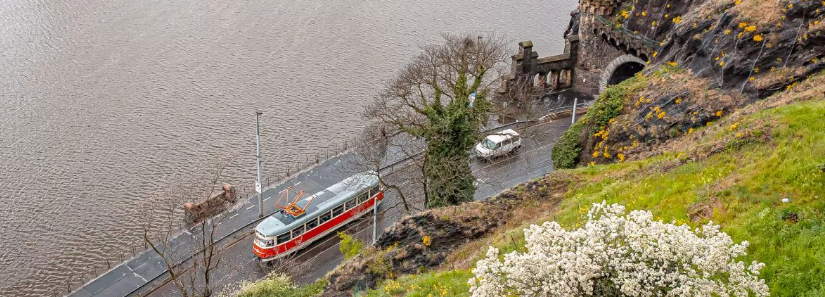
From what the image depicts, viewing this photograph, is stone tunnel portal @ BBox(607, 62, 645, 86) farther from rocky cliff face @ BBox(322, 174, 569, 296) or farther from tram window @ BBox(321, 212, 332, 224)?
rocky cliff face @ BBox(322, 174, 569, 296)

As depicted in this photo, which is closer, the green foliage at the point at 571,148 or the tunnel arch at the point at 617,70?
the green foliage at the point at 571,148

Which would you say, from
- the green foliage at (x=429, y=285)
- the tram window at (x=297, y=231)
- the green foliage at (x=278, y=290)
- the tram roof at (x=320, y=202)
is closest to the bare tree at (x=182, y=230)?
Result: the tram roof at (x=320, y=202)

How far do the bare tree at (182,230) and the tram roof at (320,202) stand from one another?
2715 mm

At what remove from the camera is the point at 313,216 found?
121 ft

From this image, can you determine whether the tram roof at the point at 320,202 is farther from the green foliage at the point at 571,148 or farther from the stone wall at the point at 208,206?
the green foliage at the point at 571,148

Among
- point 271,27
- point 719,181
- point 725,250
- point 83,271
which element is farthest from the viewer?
point 271,27

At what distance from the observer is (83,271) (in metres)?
36.2

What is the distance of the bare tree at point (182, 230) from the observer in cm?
3509

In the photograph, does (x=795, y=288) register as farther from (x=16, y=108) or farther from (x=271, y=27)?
(x=271, y=27)

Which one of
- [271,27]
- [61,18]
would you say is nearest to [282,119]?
[271,27]

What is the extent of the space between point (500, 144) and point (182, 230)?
1856cm

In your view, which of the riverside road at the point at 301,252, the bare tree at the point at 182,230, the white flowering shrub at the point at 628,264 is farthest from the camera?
the bare tree at the point at 182,230

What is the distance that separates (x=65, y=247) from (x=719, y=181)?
31.9 meters

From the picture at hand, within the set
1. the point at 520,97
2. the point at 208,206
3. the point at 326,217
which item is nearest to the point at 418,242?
the point at 326,217
